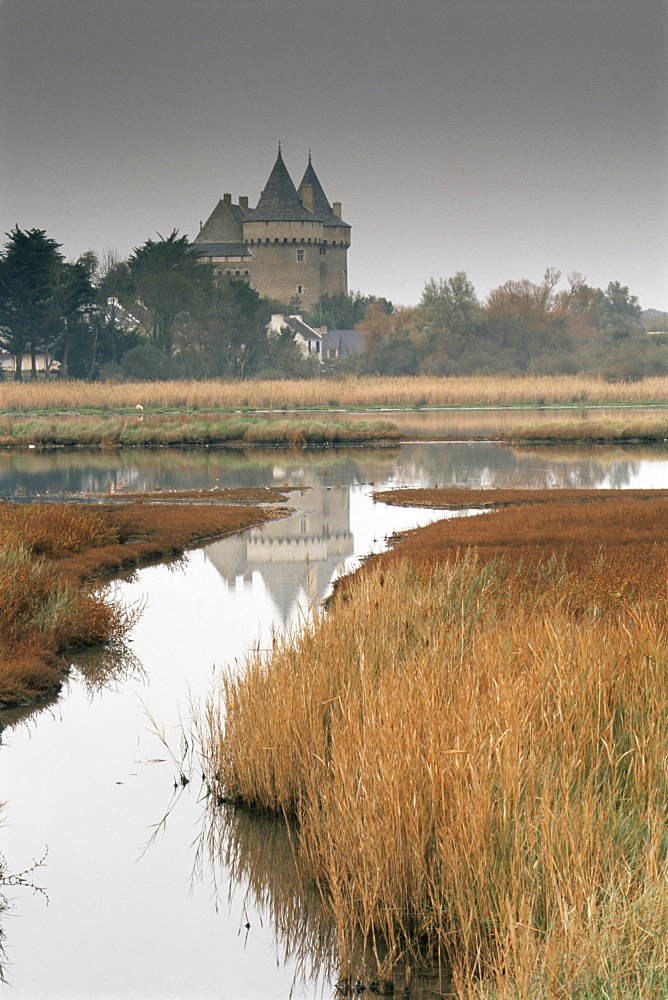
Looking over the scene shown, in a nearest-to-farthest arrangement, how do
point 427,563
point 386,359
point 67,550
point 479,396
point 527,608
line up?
point 527,608, point 427,563, point 67,550, point 479,396, point 386,359

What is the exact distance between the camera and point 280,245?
285 feet

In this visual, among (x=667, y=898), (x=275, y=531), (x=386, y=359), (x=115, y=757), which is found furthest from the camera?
(x=386, y=359)

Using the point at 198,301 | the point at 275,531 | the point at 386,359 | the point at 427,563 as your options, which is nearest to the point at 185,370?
the point at 198,301

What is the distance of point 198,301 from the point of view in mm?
65875

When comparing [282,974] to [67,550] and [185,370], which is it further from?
[185,370]

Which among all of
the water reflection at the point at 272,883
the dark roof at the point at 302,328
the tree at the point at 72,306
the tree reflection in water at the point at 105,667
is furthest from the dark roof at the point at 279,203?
the water reflection at the point at 272,883

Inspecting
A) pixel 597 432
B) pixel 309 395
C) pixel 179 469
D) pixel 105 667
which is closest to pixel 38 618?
pixel 105 667

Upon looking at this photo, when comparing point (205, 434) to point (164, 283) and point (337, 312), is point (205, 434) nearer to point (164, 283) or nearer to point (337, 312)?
point (164, 283)

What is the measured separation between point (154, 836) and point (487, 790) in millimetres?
2273

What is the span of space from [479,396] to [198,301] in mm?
21393

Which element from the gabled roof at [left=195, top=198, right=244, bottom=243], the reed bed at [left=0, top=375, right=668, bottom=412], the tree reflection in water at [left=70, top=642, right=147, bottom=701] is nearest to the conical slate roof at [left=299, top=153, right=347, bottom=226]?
the gabled roof at [left=195, top=198, right=244, bottom=243]

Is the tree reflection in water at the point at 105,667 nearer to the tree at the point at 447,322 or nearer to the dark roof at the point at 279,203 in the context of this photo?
the tree at the point at 447,322

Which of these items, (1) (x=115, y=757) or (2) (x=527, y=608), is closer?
(1) (x=115, y=757)

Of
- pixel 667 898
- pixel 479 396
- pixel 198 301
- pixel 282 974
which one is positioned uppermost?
pixel 198 301
